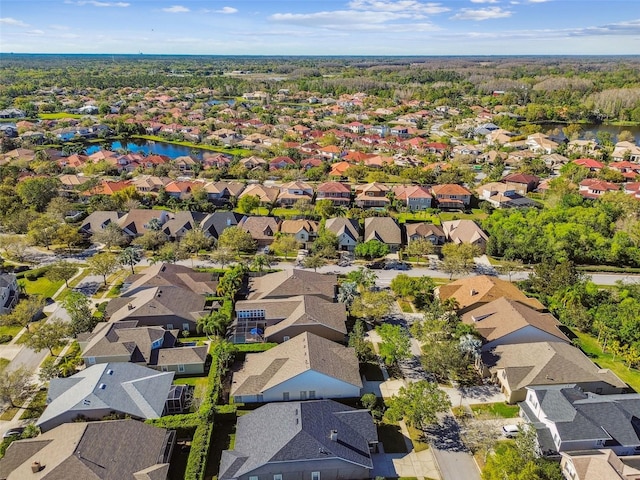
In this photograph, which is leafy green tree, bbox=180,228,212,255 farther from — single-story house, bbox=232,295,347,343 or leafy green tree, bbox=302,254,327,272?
single-story house, bbox=232,295,347,343

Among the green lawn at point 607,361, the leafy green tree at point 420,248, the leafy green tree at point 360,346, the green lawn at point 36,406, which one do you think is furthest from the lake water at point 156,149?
the green lawn at point 607,361

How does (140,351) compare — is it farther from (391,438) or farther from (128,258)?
(391,438)

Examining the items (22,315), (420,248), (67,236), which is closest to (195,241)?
(67,236)

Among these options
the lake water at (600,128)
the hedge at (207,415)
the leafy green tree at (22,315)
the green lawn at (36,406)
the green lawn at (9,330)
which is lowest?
the green lawn at (36,406)

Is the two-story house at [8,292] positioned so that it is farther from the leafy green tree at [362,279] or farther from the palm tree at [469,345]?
the palm tree at [469,345]

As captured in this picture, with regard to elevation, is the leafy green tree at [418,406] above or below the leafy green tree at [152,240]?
below

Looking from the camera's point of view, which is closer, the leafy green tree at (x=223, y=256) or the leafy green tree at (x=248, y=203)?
the leafy green tree at (x=223, y=256)

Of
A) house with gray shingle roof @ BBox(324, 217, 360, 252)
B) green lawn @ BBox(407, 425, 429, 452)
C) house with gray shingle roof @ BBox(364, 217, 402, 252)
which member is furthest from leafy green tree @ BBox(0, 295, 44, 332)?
house with gray shingle roof @ BBox(364, 217, 402, 252)
